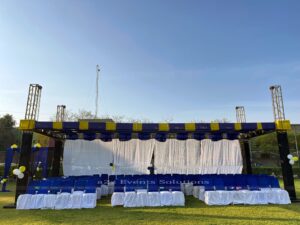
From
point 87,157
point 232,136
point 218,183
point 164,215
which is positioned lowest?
point 164,215

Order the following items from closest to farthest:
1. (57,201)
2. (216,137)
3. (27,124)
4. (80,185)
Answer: (57,201) → (80,185) → (27,124) → (216,137)

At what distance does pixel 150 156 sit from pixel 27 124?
544 cm

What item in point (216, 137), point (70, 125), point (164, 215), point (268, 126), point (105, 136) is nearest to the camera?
point (164, 215)

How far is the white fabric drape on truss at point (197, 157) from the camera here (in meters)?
10.9

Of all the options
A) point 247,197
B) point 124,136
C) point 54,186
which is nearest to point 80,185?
point 54,186

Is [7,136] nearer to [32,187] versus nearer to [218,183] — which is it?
[32,187]

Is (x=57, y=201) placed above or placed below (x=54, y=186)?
below

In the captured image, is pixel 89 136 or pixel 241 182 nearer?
pixel 241 182

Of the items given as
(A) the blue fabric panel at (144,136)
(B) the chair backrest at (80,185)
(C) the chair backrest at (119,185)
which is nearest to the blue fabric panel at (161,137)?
A: (A) the blue fabric panel at (144,136)

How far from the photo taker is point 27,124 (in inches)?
294

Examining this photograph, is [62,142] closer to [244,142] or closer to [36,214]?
[36,214]

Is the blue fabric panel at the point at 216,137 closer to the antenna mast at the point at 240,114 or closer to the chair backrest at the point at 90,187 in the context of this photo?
the antenna mast at the point at 240,114

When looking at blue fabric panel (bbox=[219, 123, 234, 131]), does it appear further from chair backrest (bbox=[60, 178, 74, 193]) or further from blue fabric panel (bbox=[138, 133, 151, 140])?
chair backrest (bbox=[60, 178, 74, 193])

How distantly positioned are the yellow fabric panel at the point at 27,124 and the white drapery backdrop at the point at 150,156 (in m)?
3.37
